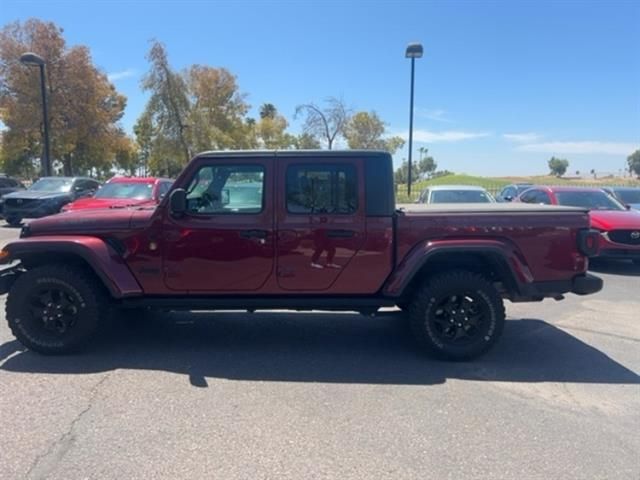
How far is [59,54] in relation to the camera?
27.5 meters

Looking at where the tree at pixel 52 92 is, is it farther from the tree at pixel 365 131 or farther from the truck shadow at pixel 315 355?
the truck shadow at pixel 315 355

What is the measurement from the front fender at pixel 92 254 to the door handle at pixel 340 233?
1.90m

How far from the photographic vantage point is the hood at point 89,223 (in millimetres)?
4512

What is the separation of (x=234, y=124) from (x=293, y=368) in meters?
39.1

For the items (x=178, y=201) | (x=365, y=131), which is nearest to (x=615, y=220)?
(x=178, y=201)

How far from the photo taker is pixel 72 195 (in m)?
15.5

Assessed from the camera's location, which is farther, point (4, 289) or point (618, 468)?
point (4, 289)

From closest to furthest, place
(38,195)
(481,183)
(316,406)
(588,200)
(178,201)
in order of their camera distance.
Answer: (316,406) < (178,201) < (588,200) < (38,195) < (481,183)

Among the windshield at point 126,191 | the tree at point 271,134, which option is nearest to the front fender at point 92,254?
the windshield at point 126,191

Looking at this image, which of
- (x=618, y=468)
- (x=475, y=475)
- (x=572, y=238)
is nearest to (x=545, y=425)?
(x=618, y=468)

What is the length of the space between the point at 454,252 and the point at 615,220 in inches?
241

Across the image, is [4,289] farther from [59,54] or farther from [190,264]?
[59,54]

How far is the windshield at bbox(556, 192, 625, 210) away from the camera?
10.0 m

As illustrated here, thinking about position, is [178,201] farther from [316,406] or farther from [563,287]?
[563,287]
